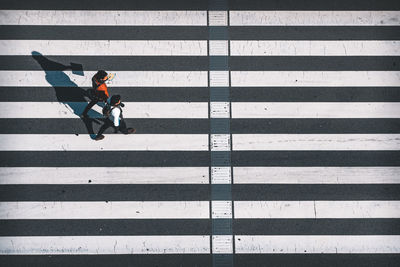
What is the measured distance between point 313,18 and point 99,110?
5.45 m

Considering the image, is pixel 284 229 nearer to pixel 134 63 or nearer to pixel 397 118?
pixel 397 118

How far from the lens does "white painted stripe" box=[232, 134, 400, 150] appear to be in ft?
23.7

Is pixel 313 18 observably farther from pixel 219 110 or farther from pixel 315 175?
pixel 315 175

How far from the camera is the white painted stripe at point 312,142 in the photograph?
7234 mm

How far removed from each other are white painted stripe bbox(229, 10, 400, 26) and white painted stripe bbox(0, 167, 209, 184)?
3667mm

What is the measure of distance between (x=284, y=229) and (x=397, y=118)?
11.9 feet

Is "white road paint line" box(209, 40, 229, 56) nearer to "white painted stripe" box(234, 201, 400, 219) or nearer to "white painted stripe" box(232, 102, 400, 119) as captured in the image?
"white painted stripe" box(232, 102, 400, 119)

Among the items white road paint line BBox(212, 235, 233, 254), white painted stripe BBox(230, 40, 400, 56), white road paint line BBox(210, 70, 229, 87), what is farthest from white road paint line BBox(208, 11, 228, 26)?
white road paint line BBox(212, 235, 233, 254)

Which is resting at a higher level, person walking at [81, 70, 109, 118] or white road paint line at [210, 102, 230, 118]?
person walking at [81, 70, 109, 118]

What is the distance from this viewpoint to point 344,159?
7219 mm

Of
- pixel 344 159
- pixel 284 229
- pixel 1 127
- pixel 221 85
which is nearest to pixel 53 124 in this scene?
pixel 1 127

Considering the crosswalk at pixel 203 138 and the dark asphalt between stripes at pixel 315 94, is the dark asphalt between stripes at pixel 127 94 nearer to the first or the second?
the crosswalk at pixel 203 138

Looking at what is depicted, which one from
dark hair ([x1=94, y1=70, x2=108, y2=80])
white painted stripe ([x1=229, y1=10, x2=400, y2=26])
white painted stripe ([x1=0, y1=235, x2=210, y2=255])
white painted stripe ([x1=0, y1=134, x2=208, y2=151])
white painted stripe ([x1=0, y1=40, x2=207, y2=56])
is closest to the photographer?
dark hair ([x1=94, y1=70, x2=108, y2=80])

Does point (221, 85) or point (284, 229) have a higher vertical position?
point (221, 85)
